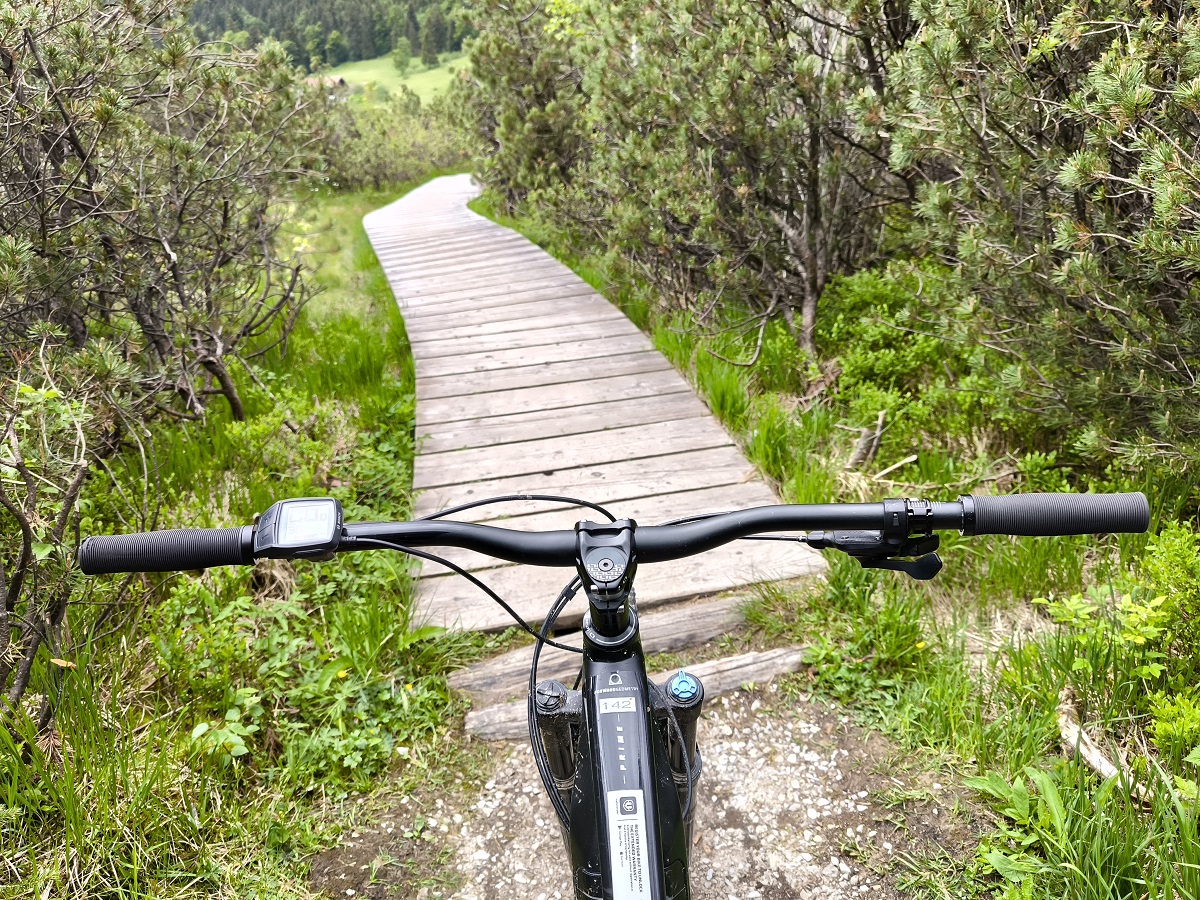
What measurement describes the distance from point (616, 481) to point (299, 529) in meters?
2.84

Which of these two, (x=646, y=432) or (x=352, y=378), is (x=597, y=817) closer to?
(x=646, y=432)

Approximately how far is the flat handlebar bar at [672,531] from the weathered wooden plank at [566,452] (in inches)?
106

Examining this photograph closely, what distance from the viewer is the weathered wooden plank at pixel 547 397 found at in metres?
4.95

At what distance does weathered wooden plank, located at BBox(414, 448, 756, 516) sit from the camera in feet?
13.1

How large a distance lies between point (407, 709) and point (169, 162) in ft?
10.3

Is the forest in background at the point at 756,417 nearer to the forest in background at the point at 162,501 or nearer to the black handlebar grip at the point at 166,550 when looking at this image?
the forest in background at the point at 162,501

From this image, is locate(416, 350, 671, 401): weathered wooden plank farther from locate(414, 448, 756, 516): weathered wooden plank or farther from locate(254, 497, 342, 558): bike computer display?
locate(254, 497, 342, 558): bike computer display

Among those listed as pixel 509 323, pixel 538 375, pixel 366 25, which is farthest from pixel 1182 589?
pixel 366 25

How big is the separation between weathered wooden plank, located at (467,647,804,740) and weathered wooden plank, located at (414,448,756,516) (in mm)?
1222

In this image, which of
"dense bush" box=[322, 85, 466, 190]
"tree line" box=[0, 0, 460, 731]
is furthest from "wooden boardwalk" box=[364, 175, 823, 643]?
"dense bush" box=[322, 85, 466, 190]

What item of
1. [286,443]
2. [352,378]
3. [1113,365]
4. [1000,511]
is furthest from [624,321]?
[1000,511]

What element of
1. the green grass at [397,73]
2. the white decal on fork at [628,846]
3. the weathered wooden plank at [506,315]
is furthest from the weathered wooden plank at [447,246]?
the green grass at [397,73]

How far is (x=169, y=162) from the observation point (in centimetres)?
405

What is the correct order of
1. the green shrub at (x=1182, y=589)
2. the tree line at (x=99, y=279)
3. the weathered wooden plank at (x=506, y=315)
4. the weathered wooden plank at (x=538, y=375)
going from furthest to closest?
the weathered wooden plank at (x=506, y=315)
the weathered wooden plank at (x=538, y=375)
the tree line at (x=99, y=279)
the green shrub at (x=1182, y=589)
